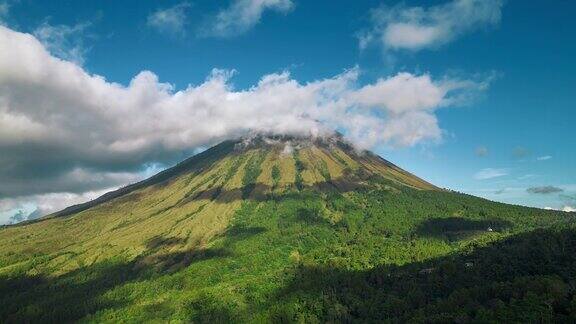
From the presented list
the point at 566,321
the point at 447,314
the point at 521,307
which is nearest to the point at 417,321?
the point at 447,314

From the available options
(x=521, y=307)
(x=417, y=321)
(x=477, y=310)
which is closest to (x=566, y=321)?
(x=521, y=307)

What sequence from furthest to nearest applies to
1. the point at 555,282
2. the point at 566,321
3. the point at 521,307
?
1. the point at 555,282
2. the point at 521,307
3. the point at 566,321

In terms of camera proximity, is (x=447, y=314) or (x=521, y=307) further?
(x=447, y=314)

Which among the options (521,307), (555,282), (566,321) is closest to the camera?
(566,321)

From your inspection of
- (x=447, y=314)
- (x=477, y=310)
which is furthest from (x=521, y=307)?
(x=447, y=314)

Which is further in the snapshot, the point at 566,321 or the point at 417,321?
the point at 417,321

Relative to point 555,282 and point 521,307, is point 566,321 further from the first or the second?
point 555,282

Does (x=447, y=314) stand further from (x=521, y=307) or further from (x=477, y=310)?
(x=521, y=307)

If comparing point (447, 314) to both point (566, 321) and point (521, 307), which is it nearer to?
point (521, 307)
